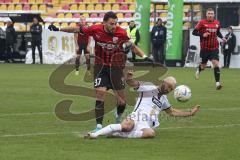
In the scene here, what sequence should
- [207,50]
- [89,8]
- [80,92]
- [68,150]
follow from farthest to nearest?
[89,8] → [207,50] → [80,92] → [68,150]

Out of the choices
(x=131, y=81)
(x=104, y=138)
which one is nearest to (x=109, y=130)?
(x=104, y=138)

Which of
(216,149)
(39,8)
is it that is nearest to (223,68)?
(39,8)

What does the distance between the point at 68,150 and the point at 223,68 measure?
2629 centimetres

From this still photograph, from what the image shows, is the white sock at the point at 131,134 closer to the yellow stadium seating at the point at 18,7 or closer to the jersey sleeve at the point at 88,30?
the jersey sleeve at the point at 88,30

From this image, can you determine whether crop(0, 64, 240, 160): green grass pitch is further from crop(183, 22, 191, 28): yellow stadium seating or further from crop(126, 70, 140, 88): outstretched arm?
crop(183, 22, 191, 28): yellow stadium seating

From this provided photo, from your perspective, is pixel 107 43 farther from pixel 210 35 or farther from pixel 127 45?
pixel 210 35

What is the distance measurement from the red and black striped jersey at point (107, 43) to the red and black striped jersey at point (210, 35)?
1072 centimetres

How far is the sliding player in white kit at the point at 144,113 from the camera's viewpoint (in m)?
12.1

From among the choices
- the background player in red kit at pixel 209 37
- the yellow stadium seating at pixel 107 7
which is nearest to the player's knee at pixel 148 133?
the background player in red kit at pixel 209 37

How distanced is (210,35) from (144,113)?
39.3ft

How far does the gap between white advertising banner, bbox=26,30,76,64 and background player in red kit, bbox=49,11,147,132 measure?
87.7 feet

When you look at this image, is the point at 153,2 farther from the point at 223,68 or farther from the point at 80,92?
the point at 80,92

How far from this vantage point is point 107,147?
11328mm

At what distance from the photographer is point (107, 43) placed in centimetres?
1350
